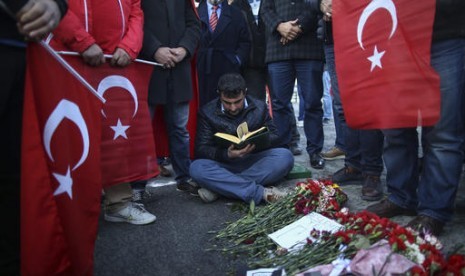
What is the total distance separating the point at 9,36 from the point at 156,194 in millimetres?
2297

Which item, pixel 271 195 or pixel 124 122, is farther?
pixel 271 195

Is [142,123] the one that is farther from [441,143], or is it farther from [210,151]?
[441,143]

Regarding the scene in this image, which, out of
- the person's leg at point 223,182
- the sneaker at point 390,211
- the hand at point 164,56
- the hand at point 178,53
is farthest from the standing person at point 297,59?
the sneaker at point 390,211

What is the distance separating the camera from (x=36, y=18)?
55.5 inches

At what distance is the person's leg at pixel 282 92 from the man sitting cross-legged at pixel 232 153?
59 centimetres

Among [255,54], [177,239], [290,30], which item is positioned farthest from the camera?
[255,54]

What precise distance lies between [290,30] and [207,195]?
180cm

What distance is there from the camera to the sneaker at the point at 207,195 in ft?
10.6

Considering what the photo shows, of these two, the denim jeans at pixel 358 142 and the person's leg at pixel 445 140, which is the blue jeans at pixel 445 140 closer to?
the person's leg at pixel 445 140

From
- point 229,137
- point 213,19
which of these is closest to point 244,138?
point 229,137

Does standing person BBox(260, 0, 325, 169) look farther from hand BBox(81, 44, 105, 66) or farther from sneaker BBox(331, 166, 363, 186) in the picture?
hand BBox(81, 44, 105, 66)

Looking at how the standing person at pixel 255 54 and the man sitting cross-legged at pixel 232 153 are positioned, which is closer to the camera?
the man sitting cross-legged at pixel 232 153

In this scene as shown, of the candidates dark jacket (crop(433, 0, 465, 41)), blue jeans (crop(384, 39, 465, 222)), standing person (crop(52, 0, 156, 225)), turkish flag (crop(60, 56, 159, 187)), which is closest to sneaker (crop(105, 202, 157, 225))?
standing person (crop(52, 0, 156, 225))

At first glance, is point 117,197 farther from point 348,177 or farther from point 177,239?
point 348,177
